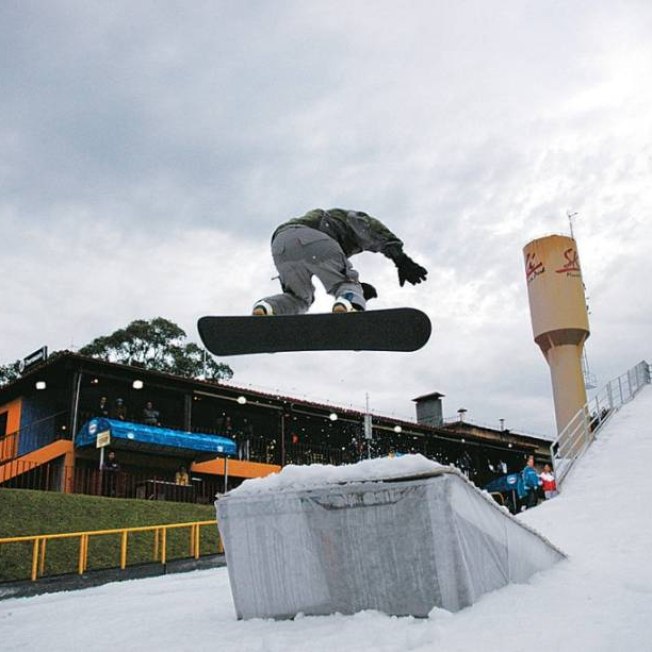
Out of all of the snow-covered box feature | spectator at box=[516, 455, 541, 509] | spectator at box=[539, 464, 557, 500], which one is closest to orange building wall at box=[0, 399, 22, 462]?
spectator at box=[516, 455, 541, 509]

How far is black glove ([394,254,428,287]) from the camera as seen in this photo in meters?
5.79

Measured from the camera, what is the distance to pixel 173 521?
16.1 metres

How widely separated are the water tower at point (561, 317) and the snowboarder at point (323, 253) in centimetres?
2274

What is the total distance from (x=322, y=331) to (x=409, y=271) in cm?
108

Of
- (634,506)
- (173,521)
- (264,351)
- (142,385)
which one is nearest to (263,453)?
(142,385)

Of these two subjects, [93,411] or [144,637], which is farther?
[93,411]

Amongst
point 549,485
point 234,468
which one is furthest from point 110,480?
point 549,485

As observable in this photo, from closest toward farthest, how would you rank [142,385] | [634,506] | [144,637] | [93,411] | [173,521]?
[144,637], [634,506], [173,521], [142,385], [93,411]

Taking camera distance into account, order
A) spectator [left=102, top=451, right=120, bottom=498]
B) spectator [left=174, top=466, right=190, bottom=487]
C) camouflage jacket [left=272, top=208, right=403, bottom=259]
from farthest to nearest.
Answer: spectator [left=174, top=466, right=190, bottom=487] → spectator [left=102, top=451, right=120, bottom=498] → camouflage jacket [left=272, top=208, right=403, bottom=259]

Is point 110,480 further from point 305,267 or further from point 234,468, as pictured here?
point 305,267

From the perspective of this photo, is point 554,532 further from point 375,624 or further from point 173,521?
point 173,521

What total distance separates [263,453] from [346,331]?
839 inches

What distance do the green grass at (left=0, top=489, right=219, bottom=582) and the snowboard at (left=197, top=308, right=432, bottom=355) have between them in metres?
7.66

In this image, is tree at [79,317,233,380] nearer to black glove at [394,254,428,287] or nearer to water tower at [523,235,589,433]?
water tower at [523,235,589,433]
